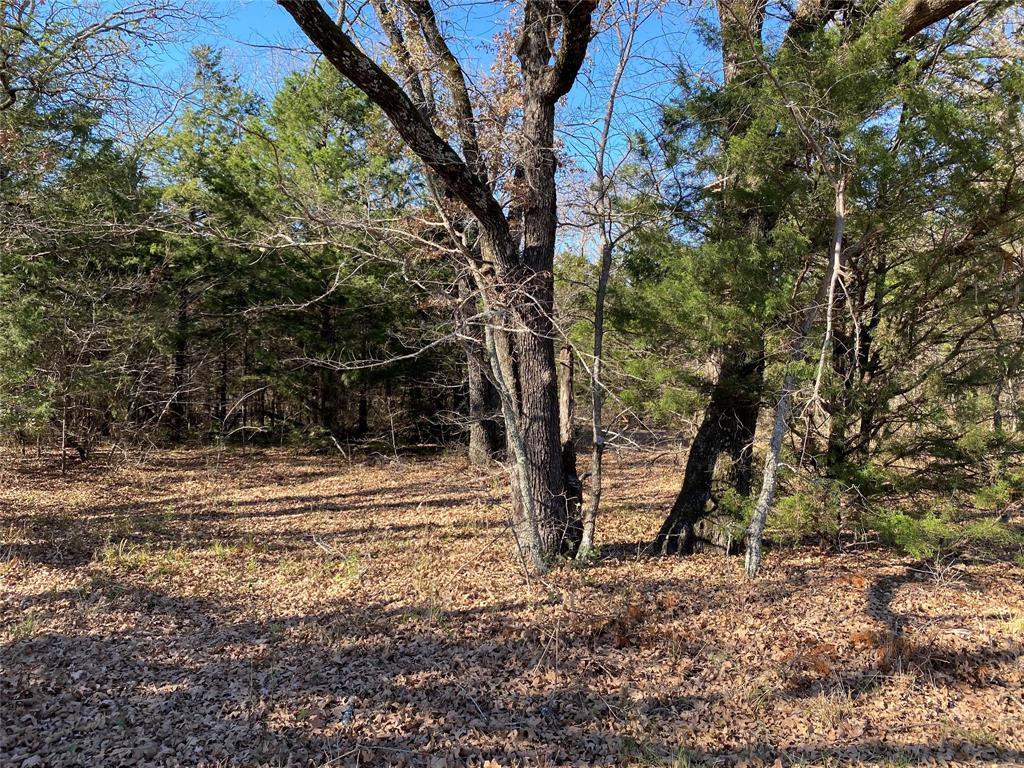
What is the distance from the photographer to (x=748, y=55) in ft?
18.1

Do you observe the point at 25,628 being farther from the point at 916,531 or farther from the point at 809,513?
the point at 916,531

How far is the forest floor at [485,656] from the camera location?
141 inches

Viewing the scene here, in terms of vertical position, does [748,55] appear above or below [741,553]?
above

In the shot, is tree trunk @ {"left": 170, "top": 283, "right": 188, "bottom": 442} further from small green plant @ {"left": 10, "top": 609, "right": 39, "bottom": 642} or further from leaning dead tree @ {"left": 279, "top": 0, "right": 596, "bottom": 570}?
leaning dead tree @ {"left": 279, "top": 0, "right": 596, "bottom": 570}

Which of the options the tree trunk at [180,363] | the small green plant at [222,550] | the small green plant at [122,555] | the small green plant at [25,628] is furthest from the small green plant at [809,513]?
the tree trunk at [180,363]

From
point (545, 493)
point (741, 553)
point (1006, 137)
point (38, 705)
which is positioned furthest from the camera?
point (741, 553)

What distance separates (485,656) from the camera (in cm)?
455

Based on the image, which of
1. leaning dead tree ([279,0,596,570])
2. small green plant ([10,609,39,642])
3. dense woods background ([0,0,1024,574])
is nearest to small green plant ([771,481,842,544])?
dense woods background ([0,0,1024,574])

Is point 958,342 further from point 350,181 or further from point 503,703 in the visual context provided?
point 350,181

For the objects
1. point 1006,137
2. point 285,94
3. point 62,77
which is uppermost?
point 285,94

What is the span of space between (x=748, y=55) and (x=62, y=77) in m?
8.06

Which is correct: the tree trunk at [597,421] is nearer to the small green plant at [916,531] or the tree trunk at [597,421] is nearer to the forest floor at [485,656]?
the forest floor at [485,656]

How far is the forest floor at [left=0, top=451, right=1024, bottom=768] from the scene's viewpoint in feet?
11.8

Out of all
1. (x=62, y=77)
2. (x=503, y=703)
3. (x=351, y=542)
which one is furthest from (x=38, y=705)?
(x=62, y=77)
